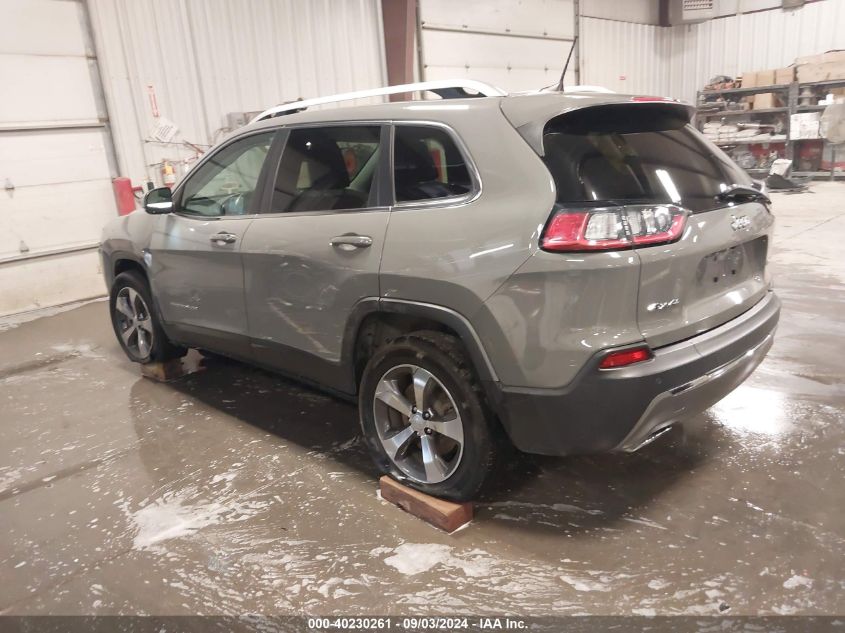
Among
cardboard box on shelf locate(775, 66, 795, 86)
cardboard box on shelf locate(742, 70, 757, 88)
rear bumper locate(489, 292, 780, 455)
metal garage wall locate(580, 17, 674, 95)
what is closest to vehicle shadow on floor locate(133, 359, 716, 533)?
rear bumper locate(489, 292, 780, 455)

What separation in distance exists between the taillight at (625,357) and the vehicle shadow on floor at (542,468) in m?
0.66

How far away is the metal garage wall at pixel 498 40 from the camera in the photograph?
32.6 ft

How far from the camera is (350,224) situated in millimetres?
2654

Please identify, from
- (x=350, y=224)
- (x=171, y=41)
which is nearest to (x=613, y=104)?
(x=350, y=224)

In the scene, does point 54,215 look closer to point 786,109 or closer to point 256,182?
point 256,182

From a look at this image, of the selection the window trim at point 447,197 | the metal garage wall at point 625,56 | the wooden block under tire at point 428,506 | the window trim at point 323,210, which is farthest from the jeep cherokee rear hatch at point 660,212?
the metal garage wall at point 625,56

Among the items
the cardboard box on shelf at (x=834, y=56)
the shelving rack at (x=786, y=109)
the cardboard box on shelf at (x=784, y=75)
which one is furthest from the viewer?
the cardboard box on shelf at (x=784, y=75)

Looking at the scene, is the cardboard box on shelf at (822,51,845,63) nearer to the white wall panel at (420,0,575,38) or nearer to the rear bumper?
the white wall panel at (420,0,575,38)

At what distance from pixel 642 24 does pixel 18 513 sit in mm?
15296

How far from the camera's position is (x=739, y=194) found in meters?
2.47

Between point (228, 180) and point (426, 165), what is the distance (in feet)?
4.97

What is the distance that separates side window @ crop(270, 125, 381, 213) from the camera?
2.72 m

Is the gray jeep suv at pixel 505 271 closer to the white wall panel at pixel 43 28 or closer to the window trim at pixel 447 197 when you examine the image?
the window trim at pixel 447 197

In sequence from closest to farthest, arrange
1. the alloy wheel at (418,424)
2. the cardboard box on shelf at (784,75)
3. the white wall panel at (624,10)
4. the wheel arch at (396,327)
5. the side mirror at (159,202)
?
1. the wheel arch at (396,327)
2. the alloy wheel at (418,424)
3. the side mirror at (159,202)
4. the cardboard box on shelf at (784,75)
5. the white wall panel at (624,10)
